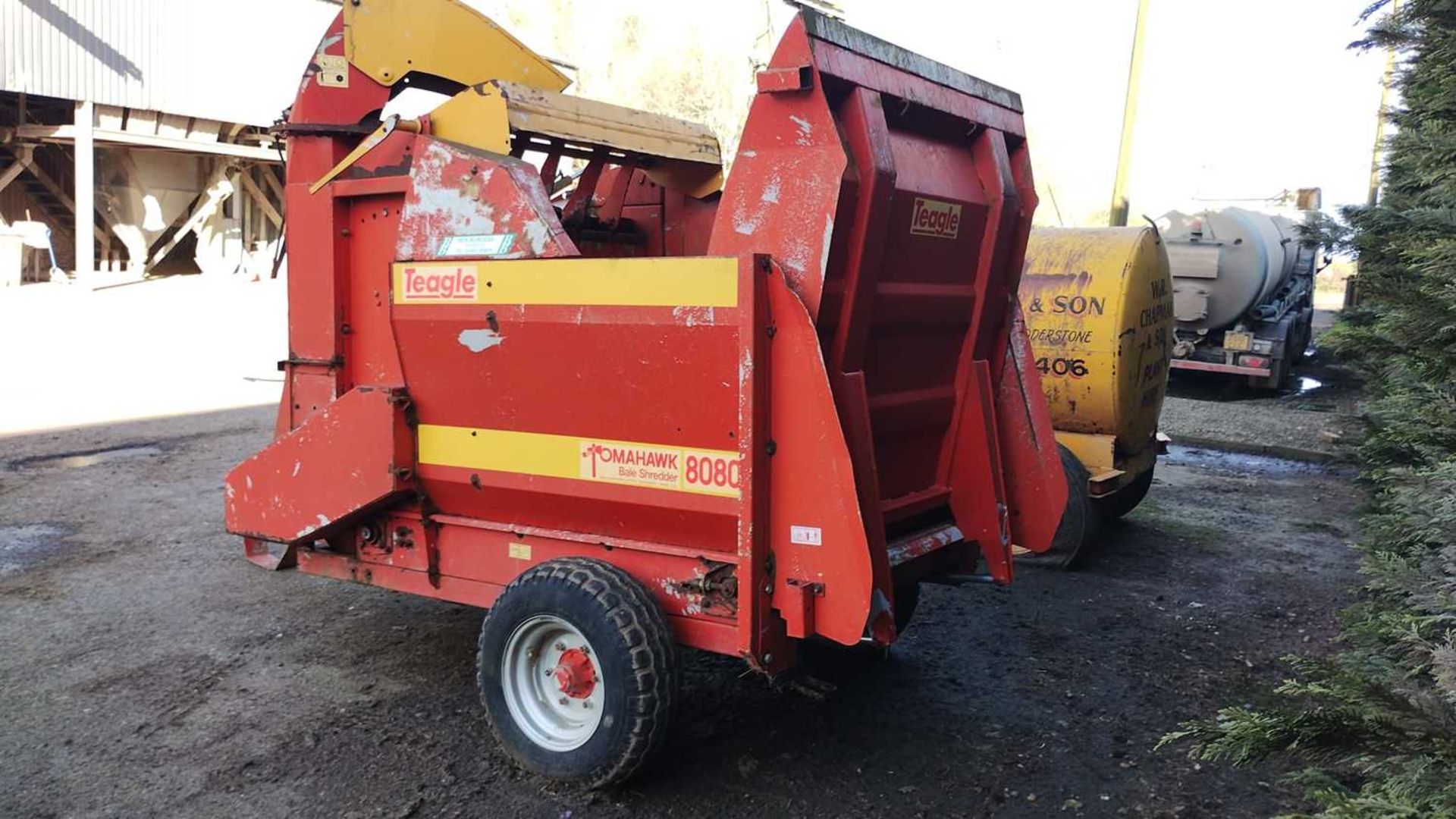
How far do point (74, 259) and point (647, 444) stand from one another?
76.7 feet

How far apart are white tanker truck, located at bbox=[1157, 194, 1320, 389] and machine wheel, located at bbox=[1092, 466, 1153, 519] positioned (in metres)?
5.58

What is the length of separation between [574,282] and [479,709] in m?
1.79

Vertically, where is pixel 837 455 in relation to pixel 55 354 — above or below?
above

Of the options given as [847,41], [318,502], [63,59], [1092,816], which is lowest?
[1092,816]

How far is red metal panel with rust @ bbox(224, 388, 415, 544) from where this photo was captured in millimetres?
4121

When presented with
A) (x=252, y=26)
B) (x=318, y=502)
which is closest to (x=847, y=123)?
(x=318, y=502)

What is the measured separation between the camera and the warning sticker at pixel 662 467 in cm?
345

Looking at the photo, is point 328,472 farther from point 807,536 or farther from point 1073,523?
point 1073,523

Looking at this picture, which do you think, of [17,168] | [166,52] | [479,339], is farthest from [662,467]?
[166,52]

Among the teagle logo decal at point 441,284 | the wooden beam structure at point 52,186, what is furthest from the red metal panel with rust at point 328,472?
the wooden beam structure at point 52,186

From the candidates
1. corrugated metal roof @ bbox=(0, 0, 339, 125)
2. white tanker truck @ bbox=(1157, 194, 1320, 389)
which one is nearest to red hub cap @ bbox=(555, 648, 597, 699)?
white tanker truck @ bbox=(1157, 194, 1320, 389)

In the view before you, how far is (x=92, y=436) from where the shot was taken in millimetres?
9289

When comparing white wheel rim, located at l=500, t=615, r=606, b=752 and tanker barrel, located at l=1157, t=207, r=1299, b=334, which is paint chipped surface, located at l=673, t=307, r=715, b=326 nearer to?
white wheel rim, located at l=500, t=615, r=606, b=752

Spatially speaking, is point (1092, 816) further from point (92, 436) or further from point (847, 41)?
point (92, 436)
